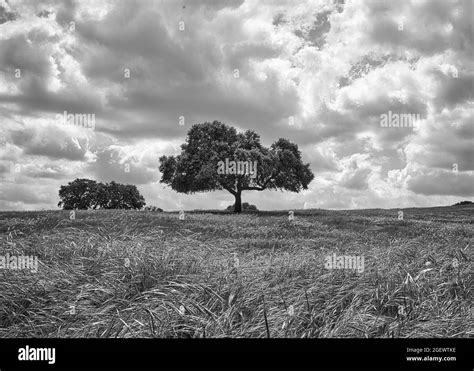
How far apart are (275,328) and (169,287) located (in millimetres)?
2658

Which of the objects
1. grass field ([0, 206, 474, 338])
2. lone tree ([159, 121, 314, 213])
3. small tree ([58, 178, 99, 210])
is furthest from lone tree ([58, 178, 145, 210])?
grass field ([0, 206, 474, 338])

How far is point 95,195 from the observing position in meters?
64.6

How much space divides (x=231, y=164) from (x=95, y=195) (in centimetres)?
3252

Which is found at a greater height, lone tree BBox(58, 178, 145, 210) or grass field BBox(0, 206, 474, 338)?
lone tree BBox(58, 178, 145, 210)

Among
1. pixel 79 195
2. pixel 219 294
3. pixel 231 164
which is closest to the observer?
pixel 219 294

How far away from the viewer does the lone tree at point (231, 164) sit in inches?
1538

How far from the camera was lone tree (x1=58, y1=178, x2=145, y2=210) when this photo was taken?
207 feet

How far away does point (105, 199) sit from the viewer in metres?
65.8

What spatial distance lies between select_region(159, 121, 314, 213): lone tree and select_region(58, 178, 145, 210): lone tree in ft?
83.1

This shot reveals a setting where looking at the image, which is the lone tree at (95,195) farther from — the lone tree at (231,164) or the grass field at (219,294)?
the grass field at (219,294)

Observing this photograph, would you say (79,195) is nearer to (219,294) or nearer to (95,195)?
(95,195)

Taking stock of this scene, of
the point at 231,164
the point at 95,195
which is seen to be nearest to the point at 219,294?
the point at 231,164

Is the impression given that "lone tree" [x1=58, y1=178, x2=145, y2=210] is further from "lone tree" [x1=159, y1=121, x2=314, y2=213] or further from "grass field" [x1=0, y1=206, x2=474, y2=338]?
"grass field" [x1=0, y1=206, x2=474, y2=338]

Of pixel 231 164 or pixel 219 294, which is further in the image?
pixel 231 164
